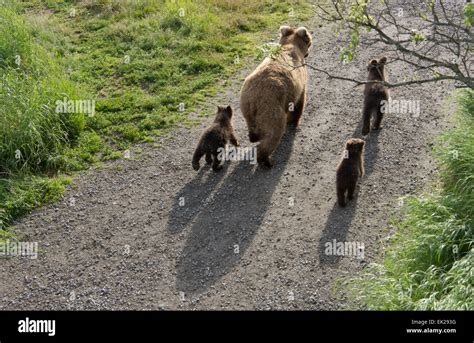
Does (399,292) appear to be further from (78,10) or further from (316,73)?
(78,10)

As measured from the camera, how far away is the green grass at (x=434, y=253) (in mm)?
6496

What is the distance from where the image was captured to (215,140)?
31.2ft

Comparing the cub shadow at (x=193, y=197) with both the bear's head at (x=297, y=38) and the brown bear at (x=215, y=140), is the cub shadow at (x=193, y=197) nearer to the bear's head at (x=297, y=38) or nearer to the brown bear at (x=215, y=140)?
the brown bear at (x=215, y=140)

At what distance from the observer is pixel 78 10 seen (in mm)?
16078

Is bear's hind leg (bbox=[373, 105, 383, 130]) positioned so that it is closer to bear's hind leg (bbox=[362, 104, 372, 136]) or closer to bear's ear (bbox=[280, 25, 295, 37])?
bear's hind leg (bbox=[362, 104, 372, 136])

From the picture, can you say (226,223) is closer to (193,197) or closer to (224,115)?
(193,197)

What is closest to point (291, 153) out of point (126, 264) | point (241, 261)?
point (241, 261)

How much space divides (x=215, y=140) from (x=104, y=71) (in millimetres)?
4766

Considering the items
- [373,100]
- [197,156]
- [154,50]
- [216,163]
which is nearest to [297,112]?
[373,100]

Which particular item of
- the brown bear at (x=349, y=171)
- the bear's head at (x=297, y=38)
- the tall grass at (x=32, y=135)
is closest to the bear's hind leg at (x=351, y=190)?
the brown bear at (x=349, y=171)

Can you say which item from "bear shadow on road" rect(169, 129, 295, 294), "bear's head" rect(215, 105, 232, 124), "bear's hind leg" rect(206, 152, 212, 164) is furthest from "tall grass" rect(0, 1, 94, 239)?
"bear's head" rect(215, 105, 232, 124)

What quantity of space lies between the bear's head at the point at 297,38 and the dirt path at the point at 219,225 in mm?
1347

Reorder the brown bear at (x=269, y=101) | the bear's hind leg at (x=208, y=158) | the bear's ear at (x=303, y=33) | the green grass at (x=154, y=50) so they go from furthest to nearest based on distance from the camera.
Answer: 1. the green grass at (x=154, y=50)
2. the bear's ear at (x=303, y=33)
3. the bear's hind leg at (x=208, y=158)
4. the brown bear at (x=269, y=101)
